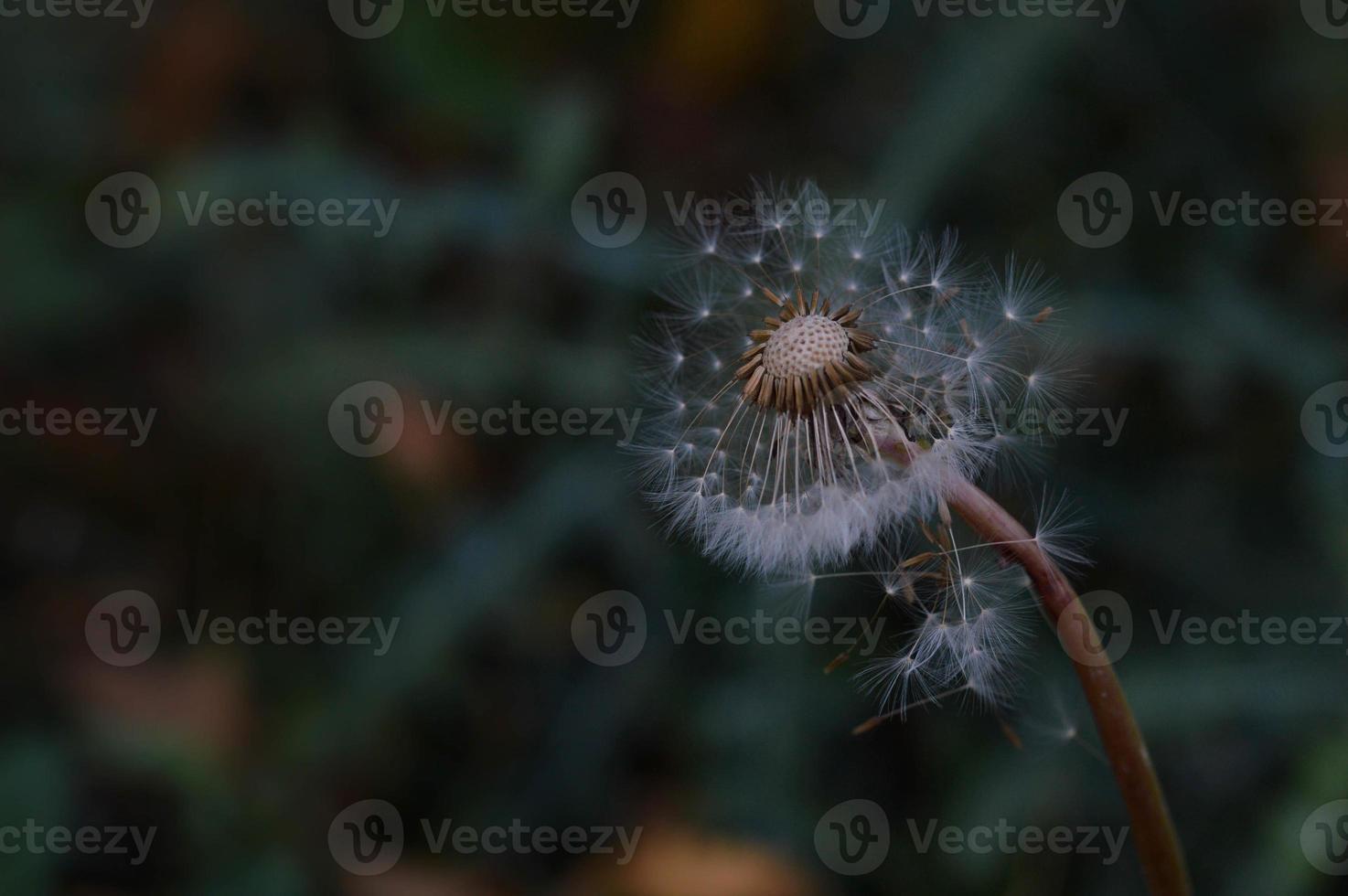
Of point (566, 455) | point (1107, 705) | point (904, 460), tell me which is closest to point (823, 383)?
point (904, 460)

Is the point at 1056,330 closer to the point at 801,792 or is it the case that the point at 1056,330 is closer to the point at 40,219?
the point at 801,792

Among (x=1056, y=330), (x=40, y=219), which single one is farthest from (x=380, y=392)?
(x=1056, y=330)

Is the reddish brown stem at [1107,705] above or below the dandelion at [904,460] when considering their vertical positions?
below

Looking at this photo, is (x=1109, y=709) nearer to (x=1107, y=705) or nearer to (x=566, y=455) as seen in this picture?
(x=1107, y=705)

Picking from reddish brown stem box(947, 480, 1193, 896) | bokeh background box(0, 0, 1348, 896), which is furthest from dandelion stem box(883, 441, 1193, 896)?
bokeh background box(0, 0, 1348, 896)

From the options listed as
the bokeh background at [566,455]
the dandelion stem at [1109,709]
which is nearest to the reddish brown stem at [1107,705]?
the dandelion stem at [1109,709]

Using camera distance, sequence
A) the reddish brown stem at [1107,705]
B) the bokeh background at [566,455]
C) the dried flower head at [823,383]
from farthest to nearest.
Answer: the bokeh background at [566,455] → the dried flower head at [823,383] → the reddish brown stem at [1107,705]

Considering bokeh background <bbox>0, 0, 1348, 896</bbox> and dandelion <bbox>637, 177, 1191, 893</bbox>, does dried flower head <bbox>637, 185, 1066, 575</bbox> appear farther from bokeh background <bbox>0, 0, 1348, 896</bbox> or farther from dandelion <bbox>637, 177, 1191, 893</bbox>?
bokeh background <bbox>0, 0, 1348, 896</bbox>

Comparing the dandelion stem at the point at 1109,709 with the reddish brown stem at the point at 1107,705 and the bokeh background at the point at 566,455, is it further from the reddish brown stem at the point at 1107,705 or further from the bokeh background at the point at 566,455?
the bokeh background at the point at 566,455
